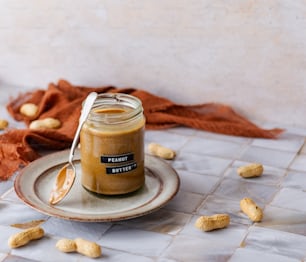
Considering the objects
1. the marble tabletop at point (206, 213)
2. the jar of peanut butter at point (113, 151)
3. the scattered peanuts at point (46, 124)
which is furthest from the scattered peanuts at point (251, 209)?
the scattered peanuts at point (46, 124)

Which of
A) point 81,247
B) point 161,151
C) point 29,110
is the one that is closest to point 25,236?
→ point 81,247

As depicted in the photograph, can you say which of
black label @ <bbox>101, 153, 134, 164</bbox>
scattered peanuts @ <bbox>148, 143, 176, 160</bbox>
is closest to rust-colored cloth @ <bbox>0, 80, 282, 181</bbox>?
scattered peanuts @ <bbox>148, 143, 176, 160</bbox>

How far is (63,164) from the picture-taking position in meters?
1.16

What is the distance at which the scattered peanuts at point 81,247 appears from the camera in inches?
36.9

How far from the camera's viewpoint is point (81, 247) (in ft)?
3.11

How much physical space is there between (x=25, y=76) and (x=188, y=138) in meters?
0.45

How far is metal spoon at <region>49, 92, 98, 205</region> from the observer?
40.9 inches

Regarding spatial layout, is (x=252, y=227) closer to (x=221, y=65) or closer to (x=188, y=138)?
(x=188, y=138)

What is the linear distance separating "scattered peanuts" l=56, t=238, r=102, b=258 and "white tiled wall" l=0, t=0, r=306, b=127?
57cm

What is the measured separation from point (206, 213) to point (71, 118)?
43 cm

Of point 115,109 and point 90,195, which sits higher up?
point 115,109

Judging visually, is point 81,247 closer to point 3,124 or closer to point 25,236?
point 25,236

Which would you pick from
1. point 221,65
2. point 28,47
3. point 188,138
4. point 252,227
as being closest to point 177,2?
point 221,65

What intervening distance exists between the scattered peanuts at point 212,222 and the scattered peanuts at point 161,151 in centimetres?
24
